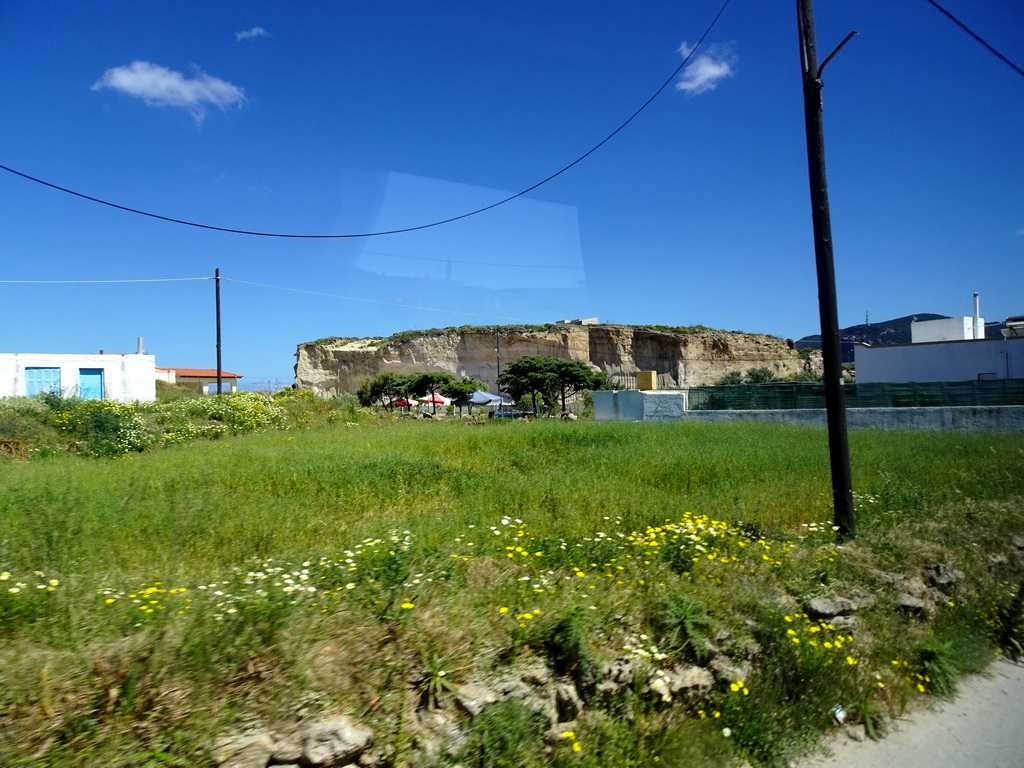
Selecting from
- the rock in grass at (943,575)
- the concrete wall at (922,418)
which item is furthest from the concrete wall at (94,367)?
the rock in grass at (943,575)

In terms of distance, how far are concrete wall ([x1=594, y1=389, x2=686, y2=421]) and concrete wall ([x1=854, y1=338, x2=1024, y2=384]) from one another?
32.9 feet

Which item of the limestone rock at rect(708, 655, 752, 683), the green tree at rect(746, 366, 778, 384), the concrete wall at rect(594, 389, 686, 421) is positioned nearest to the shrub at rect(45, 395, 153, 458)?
the limestone rock at rect(708, 655, 752, 683)

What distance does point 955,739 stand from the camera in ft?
13.3

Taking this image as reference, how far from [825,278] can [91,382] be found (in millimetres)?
36290

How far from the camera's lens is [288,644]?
11.5ft

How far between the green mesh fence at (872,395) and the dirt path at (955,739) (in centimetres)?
1719

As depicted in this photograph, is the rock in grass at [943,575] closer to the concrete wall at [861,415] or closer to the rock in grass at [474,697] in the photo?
the rock in grass at [474,697]

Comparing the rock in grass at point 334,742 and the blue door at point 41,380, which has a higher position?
the blue door at point 41,380

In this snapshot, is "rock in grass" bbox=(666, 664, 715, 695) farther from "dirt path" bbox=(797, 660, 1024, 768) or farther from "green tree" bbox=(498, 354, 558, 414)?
"green tree" bbox=(498, 354, 558, 414)

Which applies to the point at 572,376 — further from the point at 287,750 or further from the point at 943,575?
the point at 287,750

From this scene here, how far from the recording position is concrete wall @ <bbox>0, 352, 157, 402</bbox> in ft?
98.6

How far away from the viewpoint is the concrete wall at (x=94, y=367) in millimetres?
30047

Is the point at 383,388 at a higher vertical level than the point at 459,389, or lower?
higher

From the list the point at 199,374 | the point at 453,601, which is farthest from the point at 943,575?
the point at 199,374
